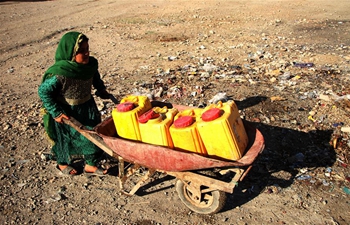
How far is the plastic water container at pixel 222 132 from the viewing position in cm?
270

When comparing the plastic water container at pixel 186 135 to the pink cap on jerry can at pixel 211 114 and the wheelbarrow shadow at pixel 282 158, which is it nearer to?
the pink cap on jerry can at pixel 211 114

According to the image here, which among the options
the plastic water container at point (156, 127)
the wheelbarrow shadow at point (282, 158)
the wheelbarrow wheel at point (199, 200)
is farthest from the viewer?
the wheelbarrow shadow at point (282, 158)

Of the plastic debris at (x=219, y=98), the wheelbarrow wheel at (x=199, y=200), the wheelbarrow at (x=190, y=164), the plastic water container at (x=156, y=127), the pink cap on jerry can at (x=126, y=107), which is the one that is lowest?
the plastic debris at (x=219, y=98)

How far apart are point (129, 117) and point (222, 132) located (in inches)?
37.6

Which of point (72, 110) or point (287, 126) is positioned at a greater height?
point (72, 110)

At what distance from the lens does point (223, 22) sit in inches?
427

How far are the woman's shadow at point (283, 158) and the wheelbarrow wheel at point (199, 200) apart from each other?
0.81 feet

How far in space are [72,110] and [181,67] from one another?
3.82 meters

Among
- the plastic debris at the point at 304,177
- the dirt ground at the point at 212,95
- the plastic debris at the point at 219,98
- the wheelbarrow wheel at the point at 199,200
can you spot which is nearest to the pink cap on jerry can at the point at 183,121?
the wheelbarrow wheel at the point at 199,200

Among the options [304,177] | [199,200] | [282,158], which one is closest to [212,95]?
[282,158]

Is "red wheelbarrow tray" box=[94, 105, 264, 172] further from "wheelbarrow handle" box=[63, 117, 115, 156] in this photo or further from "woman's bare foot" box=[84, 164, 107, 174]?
"woman's bare foot" box=[84, 164, 107, 174]

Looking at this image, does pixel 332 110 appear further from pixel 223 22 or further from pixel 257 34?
pixel 223 22

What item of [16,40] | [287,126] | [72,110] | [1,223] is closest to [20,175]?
[1,223]

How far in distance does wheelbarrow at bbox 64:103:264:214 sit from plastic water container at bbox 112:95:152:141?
5.2 inches
